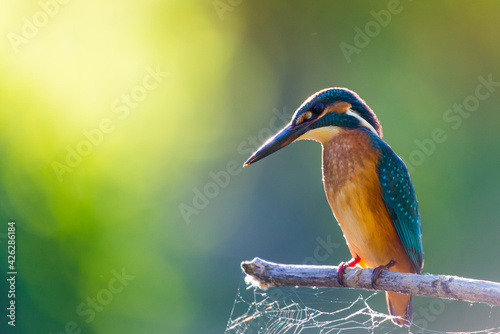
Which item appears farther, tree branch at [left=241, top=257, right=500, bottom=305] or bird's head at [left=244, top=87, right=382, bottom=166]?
bird's head at [left=244, top=87, right=382, bottom=166]

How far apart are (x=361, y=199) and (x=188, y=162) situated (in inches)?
137

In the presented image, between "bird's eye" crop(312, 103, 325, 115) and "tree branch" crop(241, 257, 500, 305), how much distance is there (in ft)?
2.08

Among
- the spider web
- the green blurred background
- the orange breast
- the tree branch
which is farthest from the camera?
the green blurred background

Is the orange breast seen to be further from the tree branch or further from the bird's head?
the tree branch

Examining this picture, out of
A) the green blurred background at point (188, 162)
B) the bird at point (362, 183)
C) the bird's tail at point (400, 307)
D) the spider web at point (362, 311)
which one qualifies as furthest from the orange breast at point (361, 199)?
the green blurred background at point (188, 162)

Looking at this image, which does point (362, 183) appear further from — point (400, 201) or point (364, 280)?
point (364, 280)

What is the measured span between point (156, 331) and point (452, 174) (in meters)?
2.85

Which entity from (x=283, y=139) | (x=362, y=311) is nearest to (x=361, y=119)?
(x=283, y=139)

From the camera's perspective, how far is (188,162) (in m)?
5.58

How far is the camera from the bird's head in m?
2.31

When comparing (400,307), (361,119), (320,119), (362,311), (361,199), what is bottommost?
(362,311)

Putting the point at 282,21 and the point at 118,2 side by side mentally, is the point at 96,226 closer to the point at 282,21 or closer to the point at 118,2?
the point at 118,2

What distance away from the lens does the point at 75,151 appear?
4559 mm

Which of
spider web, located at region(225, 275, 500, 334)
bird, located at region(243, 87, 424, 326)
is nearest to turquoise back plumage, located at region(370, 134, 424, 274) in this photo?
bird, located at region(243, 87, 424, 326)
